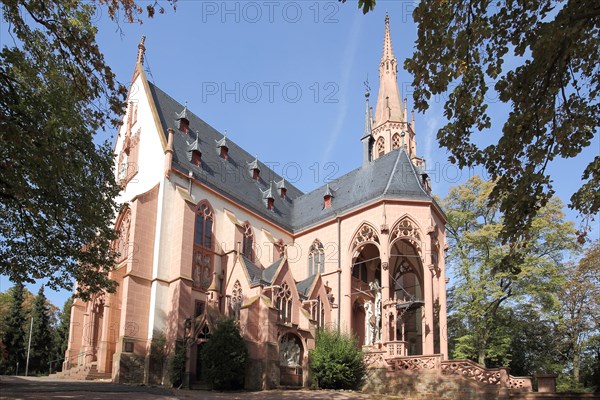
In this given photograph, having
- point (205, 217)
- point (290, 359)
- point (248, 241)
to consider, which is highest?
point (205, 217)

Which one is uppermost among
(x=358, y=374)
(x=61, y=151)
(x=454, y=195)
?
(x=454, y=195)

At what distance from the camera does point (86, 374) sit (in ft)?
79.1

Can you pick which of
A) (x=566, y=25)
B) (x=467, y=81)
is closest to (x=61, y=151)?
(x=467, y=81)

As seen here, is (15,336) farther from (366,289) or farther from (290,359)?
(290,359)

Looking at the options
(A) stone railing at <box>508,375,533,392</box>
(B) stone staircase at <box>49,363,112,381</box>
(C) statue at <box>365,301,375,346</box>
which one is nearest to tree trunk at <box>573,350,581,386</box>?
(C) statue at <box>365,301,375,346</box>

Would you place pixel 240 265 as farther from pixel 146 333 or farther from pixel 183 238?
pixel 146 333

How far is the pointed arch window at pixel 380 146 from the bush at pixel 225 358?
23.4 metres

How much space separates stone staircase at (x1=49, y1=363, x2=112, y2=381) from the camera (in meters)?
23.9

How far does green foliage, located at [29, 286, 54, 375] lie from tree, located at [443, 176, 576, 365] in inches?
1263

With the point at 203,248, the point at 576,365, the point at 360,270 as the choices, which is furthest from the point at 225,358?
the point at 576,365

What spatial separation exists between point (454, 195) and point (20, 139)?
29023mm

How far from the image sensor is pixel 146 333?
24266mm

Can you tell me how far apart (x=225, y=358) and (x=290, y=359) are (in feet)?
11.9

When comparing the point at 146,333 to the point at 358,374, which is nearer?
the point at 358,374
